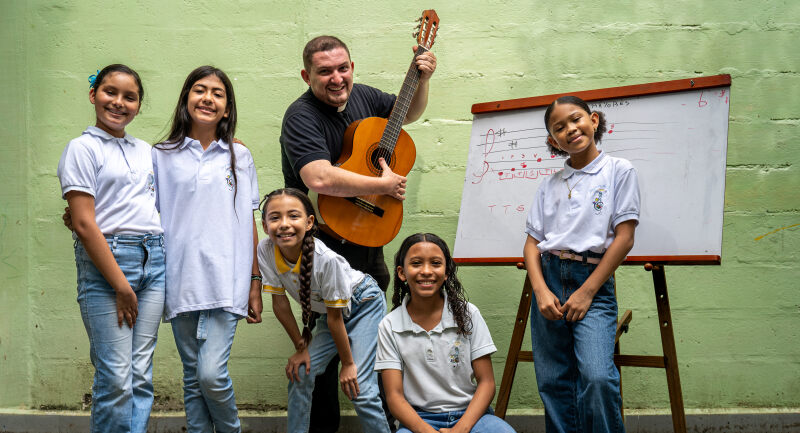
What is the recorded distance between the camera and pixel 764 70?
304cm

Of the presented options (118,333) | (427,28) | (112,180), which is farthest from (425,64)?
(118,333)

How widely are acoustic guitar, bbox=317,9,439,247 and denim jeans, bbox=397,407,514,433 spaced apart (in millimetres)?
689

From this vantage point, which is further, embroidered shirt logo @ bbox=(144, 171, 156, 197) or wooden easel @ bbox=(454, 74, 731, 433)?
wooden easel @ bbox=(454, 74, 731, 433)

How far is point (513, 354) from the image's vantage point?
2520mm

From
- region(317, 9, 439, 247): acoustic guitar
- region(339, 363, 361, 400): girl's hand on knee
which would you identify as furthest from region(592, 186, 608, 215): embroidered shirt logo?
region(339, 363, 361, 400): girl's hand on knee

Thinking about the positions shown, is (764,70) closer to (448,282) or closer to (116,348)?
(448,282)

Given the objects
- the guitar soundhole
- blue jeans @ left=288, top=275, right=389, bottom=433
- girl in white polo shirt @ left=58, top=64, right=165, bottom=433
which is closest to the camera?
girl in white polo shirt @ left=58, top=64, right=165, bottom=433

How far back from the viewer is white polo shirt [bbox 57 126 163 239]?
2.04 m

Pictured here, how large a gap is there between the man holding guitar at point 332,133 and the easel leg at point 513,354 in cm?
→ 57

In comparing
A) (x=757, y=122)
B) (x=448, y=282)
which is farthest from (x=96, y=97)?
(x=757, y=122)

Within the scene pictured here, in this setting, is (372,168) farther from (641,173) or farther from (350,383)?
(641,173)

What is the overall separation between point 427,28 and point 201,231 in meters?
1.28

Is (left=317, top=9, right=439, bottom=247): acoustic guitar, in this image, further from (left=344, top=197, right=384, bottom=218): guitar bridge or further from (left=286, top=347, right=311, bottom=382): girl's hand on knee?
(left=286, top=347, right=311, bottom=382): girl's hand on knee

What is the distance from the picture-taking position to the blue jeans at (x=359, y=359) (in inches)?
89.1
